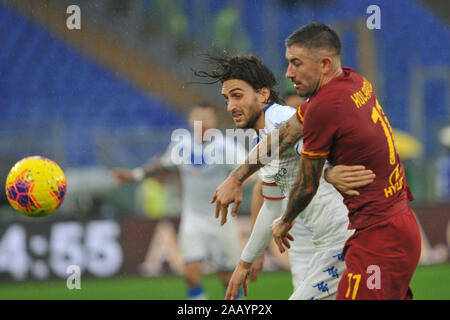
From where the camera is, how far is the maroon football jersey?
3490 mm

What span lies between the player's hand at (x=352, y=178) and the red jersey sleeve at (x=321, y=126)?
0.14 metres

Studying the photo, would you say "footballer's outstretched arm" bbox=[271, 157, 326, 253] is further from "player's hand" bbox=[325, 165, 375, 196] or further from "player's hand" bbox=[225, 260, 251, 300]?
"player's hand" bbox=[225, 260, 251, 300]

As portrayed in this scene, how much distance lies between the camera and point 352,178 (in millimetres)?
3537

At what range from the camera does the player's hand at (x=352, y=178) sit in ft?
11.6

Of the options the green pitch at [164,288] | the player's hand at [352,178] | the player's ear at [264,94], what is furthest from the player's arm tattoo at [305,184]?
the green pitch at [164,288]

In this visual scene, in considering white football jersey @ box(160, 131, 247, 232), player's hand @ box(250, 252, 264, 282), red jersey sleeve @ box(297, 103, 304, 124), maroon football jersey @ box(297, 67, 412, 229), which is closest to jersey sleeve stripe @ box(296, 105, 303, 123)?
red jersey sleeve @ box(297, 103, 304, 124)

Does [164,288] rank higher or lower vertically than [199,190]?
lower

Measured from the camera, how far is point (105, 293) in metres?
9.79

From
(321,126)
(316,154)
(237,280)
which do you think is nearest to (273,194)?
(237,280)

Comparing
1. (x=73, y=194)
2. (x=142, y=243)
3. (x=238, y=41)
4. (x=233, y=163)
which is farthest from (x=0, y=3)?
(x=233, y=163)

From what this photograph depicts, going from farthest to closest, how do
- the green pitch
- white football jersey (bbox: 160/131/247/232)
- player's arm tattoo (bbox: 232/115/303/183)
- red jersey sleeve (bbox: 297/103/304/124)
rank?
the green pitch < white football jersey (bbox: 160/131/247/232) < player's arm tattoo (bbox: 232/115/303/183) < red jersey sleeve (bbox: 297/103/304/124)

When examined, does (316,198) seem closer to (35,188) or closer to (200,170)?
(35,188)

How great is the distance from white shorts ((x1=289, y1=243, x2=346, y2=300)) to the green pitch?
420 centimetres

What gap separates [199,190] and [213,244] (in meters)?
0.71
